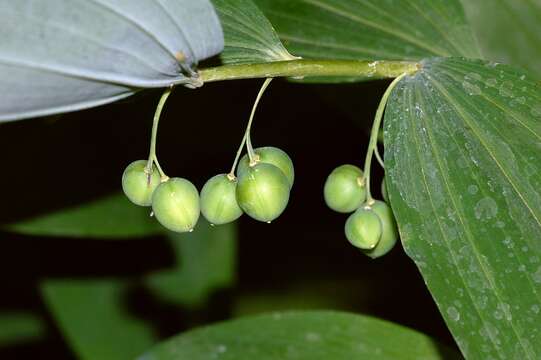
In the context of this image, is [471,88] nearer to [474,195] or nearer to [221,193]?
[474,195]

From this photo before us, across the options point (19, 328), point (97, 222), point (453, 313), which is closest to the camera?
point (453, 313)

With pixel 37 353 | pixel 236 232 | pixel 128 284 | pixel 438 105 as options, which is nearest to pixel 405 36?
pixel 438 105

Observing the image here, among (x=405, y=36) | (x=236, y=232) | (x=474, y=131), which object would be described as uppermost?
(x=236, y=232)

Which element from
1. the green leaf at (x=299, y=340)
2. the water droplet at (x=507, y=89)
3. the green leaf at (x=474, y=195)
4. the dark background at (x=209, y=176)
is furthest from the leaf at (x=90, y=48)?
the green leaf at (x=299, y=340)

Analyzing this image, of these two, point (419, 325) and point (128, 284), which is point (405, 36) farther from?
point (128, 284)

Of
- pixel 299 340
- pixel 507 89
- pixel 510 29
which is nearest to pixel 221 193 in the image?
pixel 507 89

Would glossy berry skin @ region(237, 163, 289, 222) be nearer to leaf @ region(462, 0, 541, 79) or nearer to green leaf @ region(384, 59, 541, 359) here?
green leaf @ region(384, 59, 541, 359)

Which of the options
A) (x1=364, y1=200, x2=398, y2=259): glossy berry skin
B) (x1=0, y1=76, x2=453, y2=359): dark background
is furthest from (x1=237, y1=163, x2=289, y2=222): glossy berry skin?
(x1=0, y1=76, x2=453, y2=359): dark background
